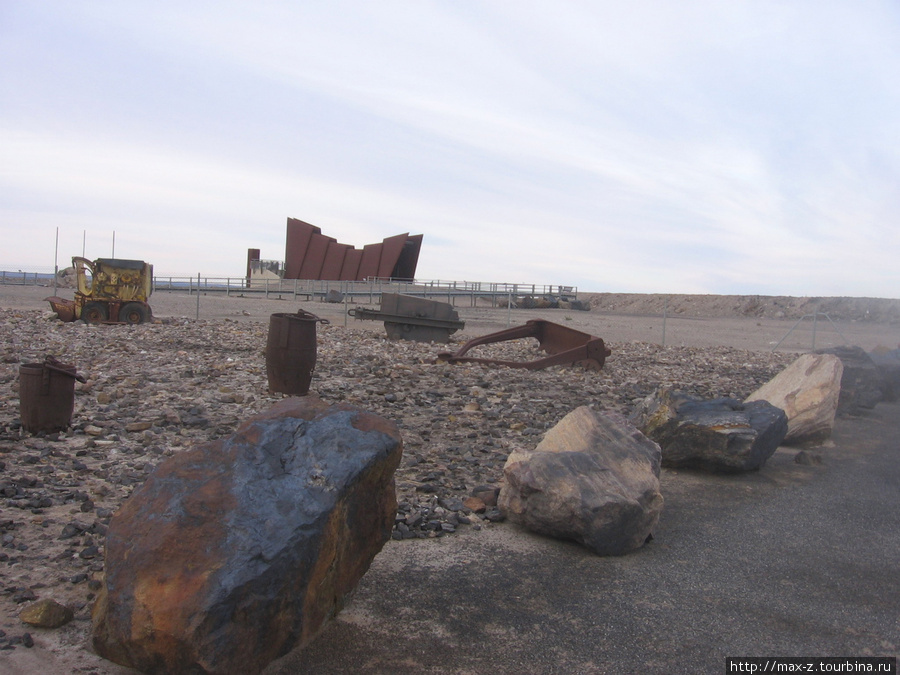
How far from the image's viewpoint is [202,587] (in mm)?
2453

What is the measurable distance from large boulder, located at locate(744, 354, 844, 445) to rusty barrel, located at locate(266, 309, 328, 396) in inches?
183

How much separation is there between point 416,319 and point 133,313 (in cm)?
672

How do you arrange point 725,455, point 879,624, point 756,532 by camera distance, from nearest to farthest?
point 879,624
point 756,532
point 725,455

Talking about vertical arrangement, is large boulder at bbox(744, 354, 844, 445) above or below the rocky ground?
above

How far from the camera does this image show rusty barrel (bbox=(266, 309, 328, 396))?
7.64 m

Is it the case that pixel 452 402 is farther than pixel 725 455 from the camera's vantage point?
Yes

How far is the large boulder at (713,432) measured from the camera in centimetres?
580

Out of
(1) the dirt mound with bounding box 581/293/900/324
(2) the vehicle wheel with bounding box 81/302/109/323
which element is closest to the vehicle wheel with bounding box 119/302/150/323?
(2) the vehicle wheel with bounding box 81/302/109/323

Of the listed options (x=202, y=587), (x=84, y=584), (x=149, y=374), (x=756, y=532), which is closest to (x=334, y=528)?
(x=202, y=587)

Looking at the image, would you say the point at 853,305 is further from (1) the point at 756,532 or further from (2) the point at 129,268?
(1) the point at 756,532

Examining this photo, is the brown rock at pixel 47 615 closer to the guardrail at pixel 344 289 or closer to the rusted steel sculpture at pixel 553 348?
the rusted steel sculpture at pixel 553 348

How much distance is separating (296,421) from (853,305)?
39517mm

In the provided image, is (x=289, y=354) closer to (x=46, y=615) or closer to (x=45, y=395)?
(x=45, y=395)

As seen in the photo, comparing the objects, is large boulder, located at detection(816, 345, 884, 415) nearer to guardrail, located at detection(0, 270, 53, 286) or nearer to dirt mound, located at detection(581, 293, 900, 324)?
dirt mound, located at detection(581, 293, 900, 324)
